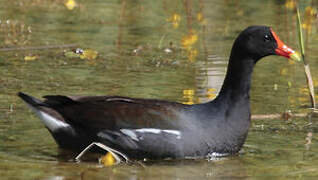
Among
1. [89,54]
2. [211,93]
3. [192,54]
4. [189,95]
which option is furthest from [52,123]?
[192,54]

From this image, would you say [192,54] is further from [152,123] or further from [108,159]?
[108,159]

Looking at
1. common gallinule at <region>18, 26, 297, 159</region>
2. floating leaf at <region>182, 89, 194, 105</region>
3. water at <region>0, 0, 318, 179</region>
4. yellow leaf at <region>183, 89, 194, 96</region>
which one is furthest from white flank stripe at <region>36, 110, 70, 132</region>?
yellow leaf at <region>183, 89, 194, 96</region>

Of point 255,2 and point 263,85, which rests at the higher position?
point 255,2

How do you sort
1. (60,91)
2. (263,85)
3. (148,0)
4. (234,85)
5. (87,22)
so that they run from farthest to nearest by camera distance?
(148,0), (87,22), (263,85), (60,91), (234,85)

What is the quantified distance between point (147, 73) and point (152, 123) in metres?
3.12

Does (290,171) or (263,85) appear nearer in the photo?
(290,171)

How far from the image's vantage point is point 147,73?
32.4ft

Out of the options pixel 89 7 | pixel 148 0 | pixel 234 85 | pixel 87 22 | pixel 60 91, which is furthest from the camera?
pixel 148 0

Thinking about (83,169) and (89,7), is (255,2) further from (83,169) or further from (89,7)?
(83,169)

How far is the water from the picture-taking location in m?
6.62

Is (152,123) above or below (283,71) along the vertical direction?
below

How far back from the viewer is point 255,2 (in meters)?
15.5

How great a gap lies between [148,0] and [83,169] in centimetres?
907

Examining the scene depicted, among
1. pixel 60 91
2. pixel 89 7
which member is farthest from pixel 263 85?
pixel 89 7
